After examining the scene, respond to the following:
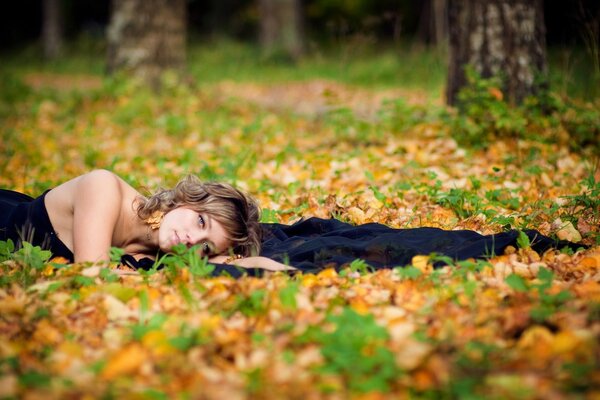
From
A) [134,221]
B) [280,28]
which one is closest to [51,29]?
[280,28]

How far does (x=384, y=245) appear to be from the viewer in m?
3.07

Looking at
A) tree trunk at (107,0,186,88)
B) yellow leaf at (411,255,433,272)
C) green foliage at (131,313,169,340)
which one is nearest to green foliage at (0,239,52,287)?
green foliage at (131,313,169,340)

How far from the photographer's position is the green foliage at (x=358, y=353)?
175 cm

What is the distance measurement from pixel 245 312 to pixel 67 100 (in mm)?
7425

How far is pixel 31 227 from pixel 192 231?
971 mm

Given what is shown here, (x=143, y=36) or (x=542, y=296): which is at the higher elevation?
(x=143, y=36)

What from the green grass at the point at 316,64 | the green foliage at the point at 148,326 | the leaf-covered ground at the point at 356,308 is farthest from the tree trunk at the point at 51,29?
the green foliage at the point at 148,326

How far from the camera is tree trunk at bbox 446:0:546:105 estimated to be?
5.18 m

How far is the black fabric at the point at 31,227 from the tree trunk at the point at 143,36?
544 cm

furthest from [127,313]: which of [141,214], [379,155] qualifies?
[379,155]

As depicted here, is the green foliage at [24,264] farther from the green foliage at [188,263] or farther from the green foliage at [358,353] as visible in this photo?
the green foliage at [358,353]

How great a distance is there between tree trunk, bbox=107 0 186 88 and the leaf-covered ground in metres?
3.83

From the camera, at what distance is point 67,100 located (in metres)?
8.65

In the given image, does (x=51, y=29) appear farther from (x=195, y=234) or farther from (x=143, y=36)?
(x=195, y=234)
